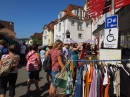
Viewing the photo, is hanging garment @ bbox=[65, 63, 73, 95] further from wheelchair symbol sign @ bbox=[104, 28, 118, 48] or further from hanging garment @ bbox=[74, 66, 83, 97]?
wheelchair symbol sign @ bbox=[104, 28, 118, 48]

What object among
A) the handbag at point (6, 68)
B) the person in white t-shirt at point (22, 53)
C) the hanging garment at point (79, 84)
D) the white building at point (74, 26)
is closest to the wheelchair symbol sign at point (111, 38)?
the hanging garment at point (79, 84)

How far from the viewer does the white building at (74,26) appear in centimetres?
3519

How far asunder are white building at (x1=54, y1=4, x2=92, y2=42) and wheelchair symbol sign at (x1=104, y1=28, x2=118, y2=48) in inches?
1161

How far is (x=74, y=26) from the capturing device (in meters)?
35.7

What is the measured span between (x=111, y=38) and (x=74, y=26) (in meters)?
32.0

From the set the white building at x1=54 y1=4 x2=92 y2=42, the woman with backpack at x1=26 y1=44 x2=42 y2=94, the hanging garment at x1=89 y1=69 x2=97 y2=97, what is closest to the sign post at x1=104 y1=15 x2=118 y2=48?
the hanging garment at x1=89 y1=69 x2=97 y2=97

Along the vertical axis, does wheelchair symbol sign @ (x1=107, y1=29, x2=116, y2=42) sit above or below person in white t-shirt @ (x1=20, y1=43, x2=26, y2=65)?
above

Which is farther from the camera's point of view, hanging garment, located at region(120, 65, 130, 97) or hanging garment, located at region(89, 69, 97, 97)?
hanging garment, located at region(120, 65, 130, 97)

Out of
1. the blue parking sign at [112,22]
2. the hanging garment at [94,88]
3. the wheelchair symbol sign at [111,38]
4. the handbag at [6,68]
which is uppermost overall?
the blue parking sign at [112,22]

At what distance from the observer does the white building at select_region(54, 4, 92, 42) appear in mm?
35188

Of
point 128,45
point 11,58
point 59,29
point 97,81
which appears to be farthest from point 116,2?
point 59,29

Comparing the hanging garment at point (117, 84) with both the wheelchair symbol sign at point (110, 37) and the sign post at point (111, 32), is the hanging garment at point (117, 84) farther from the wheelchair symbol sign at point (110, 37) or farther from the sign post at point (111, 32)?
the wheelchair symbol sign at point (110, 37)

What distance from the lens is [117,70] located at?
3.60 metres

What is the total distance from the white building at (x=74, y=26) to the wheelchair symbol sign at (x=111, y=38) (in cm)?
2949
